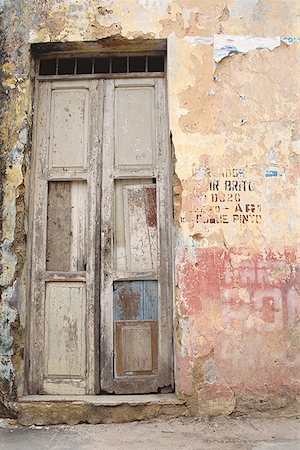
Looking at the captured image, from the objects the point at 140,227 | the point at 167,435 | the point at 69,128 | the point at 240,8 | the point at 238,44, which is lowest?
the point at 167,435

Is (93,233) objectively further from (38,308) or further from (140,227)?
(38,308)

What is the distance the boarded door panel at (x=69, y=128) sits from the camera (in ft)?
14.5

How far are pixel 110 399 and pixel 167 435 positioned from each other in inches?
22.4

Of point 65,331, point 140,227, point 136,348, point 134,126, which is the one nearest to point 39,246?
point 65,331

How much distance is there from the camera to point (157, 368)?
4.18 m

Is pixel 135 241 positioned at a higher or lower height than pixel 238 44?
lower

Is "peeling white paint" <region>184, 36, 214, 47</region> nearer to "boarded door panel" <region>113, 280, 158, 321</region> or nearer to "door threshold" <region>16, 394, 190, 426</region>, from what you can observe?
"boarded door panel" <region>113, 280, 158, 321</region>

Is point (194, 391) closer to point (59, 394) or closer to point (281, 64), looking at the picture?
point (59, 394)

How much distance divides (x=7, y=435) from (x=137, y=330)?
117cm

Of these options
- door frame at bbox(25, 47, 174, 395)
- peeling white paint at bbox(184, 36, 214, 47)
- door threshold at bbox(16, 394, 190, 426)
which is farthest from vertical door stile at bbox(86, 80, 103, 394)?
peeling white paint at bbox(184, 36, 214, 47)

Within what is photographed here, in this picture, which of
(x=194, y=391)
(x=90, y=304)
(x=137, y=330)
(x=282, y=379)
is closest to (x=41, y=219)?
(x=90, y=304)

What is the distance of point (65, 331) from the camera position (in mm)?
4234

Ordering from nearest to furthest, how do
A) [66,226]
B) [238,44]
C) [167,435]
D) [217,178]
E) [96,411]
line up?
[167,435]
[96,411]
[217,178]
[238,44]
[66,226]

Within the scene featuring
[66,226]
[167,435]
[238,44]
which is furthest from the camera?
[66,226]
